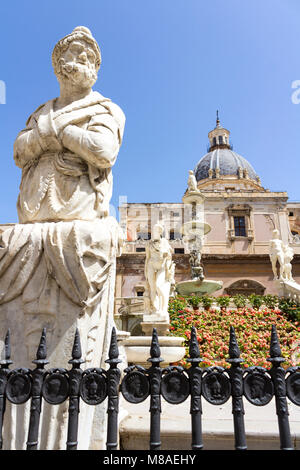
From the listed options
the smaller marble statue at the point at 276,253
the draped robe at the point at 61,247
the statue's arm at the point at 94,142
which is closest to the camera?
the draped robe at the point at 61,247

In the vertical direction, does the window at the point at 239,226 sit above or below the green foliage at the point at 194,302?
above

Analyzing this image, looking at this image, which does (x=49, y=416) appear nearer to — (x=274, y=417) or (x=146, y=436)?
(x=146, y=436)

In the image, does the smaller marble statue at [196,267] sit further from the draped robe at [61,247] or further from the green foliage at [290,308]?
the draped robe at [61,247]

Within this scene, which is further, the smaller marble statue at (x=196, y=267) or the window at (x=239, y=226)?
the window at (x=239, y=226)

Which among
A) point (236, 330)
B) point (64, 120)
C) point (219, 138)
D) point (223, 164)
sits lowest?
point (64, 120)

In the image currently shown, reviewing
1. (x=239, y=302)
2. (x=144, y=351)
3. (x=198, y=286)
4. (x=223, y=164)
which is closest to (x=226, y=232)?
(x=223, y=164)

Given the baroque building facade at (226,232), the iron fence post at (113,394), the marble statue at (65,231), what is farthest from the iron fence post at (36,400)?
the baroque building facade at (226,232)

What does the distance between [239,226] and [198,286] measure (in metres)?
20.5

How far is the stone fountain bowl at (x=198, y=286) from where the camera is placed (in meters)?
13.5

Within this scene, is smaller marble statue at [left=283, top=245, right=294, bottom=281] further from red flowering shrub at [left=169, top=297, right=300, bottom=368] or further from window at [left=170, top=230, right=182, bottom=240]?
window at [left=170, top=230, right=182, bottom=240]

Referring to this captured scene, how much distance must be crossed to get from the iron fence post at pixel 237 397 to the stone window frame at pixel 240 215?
31.4 metres

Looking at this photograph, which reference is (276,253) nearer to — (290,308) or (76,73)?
(290,308)

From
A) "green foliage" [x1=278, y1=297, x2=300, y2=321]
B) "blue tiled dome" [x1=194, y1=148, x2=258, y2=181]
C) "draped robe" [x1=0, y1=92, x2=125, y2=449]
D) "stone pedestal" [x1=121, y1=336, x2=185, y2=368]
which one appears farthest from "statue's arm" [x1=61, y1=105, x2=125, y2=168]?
"blue tiled dome" [x1=194, y1=148, x2=258, y2=181]

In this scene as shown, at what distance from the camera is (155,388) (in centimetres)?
147
